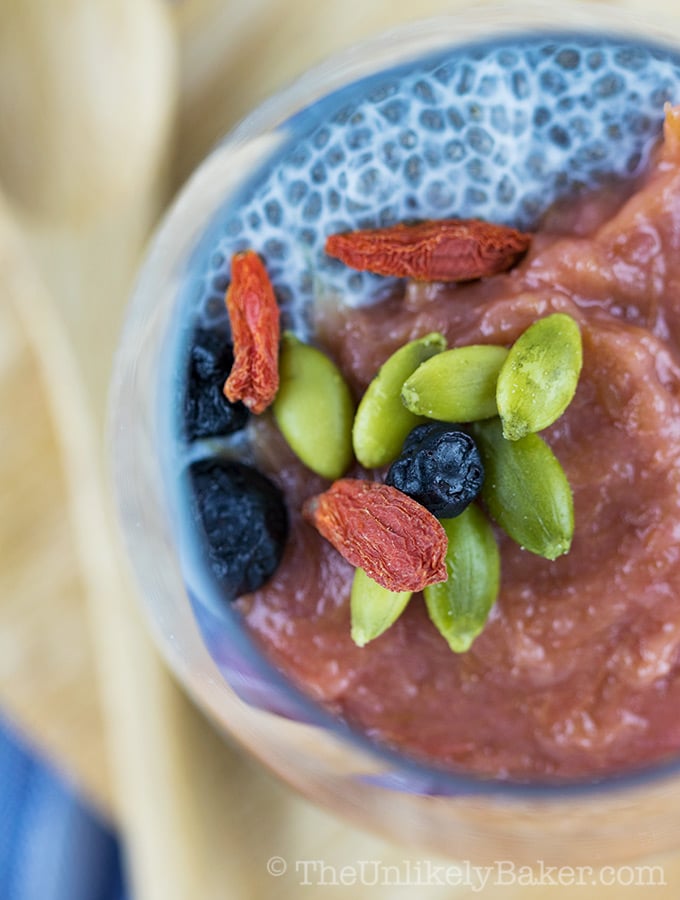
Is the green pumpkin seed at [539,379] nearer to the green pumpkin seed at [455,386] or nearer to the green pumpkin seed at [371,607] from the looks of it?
the green pumpkin seed at [455,386]

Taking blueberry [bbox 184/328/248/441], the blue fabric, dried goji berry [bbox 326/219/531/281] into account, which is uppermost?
A: dried goji berry [bbox 326/219/531/281]

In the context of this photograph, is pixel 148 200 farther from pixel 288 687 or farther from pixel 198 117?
pixel 288 687

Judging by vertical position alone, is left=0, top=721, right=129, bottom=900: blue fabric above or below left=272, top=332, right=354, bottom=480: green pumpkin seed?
below

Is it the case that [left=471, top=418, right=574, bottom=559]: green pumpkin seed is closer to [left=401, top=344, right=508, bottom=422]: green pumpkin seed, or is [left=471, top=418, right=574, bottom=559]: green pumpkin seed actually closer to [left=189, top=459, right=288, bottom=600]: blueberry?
[left=401, top=344, right=508, bottom=422]: green pumpkin seed

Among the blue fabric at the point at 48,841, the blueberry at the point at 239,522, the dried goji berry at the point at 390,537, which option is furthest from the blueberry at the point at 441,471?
the blue fabric at the point at 48,841

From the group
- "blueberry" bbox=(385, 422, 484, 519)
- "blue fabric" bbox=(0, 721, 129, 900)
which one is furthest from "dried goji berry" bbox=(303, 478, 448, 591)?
"blue fabric" bbox=(0, 721, 129, 900)
